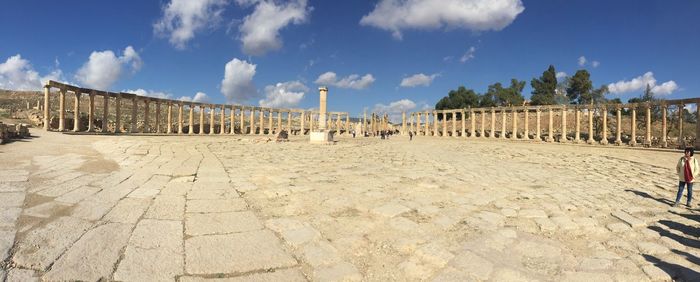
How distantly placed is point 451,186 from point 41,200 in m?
6.73

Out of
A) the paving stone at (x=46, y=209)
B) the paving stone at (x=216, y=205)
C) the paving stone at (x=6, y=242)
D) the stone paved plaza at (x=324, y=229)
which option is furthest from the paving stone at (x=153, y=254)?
the paving stone at (x=46, y=209)

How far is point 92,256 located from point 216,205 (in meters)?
1.98

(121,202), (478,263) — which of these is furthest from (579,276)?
(121,202)

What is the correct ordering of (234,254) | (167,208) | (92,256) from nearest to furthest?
(92,256) → (234,254) → (167,208)

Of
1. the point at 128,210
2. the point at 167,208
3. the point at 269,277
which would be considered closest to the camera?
the point at 269,277

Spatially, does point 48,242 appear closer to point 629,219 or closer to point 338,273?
point 338,273

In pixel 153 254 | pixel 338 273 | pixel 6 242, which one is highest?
pixel 6 242

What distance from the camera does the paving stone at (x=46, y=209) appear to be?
4.23 metres

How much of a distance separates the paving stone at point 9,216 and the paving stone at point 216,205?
70.0 inches

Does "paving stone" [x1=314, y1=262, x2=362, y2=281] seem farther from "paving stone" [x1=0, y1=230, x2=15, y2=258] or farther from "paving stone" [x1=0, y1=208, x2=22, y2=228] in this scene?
"paving stone" [x1=0, y1=208, x2=22, y2=228]

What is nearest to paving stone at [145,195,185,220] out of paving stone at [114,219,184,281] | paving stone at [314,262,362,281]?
paving stone at [114,219,184,281]

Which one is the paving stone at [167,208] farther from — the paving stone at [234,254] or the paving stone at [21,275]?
the paving stone at [21,275]

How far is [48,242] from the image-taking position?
344 centimetres

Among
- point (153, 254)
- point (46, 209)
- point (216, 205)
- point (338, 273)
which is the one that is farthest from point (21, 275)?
point (338, 273)
